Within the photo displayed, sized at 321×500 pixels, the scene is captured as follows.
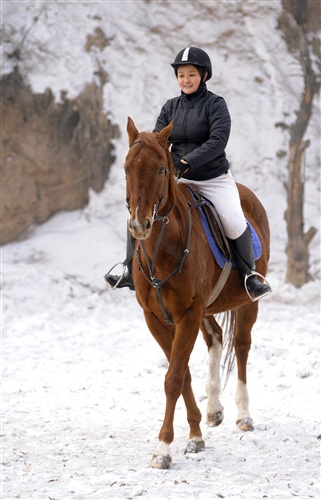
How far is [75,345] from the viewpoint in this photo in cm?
1019

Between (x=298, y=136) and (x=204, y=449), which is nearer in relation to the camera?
(x=204, y=449)

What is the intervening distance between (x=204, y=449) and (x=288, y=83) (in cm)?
1103

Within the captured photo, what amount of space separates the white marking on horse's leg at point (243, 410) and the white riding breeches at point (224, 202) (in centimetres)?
157

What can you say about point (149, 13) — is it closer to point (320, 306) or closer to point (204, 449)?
point (320, 306)

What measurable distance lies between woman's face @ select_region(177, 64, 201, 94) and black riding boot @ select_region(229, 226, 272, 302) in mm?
1330

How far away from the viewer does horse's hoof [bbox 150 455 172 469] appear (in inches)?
211

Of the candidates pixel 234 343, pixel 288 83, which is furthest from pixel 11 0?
pixel 234 343

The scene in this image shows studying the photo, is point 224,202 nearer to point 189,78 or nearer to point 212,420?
point 189,78

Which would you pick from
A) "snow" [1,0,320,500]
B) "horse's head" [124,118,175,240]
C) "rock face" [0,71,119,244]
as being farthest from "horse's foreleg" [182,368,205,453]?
"rock face" [0,71,119,244]

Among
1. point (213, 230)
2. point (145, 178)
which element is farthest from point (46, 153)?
point (145, 178)

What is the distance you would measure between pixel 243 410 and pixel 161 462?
1614mm

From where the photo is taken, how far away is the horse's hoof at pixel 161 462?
5371 mm

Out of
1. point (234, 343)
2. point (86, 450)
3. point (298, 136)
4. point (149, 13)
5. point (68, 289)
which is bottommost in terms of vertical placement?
point (68, 289)

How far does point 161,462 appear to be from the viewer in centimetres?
538
